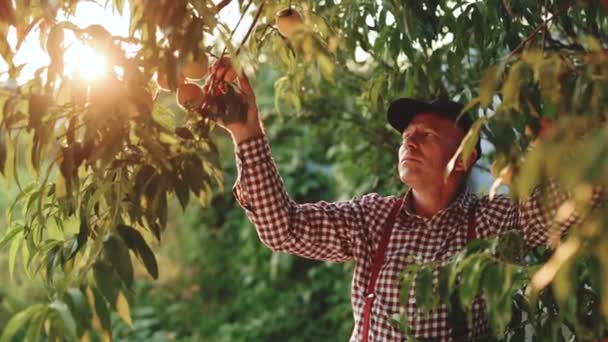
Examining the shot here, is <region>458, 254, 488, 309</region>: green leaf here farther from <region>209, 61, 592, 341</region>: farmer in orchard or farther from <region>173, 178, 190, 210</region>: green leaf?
<region>209, 61, 592, 341</region>: farmer in orchard

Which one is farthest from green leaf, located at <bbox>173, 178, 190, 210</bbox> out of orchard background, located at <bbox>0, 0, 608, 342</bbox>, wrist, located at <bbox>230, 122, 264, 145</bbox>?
wrist, located at <bbox>230, 122, 264, 145</bbox>

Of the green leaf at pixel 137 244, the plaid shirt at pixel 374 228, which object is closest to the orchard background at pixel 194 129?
the green leaf at pixel 137 244

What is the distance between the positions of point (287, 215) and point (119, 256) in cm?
56

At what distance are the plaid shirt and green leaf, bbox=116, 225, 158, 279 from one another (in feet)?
1.31

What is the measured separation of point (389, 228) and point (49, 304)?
2.52ft

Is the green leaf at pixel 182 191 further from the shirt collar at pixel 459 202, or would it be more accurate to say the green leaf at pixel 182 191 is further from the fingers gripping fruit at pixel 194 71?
the shirt collar at pixel 459 202

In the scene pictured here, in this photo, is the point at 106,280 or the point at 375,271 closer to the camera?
the point at 106,280

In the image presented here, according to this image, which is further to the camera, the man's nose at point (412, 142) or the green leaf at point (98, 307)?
the man's nose at point (412, 142)

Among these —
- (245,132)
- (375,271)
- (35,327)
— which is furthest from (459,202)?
(35,327)

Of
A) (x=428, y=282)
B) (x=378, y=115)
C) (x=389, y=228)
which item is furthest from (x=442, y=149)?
(x=378, y=115)

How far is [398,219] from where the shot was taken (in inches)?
72.1

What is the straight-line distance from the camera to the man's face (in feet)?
6.02

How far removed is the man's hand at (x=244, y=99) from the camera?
1.43m

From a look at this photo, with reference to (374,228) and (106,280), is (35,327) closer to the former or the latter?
(106,280)
